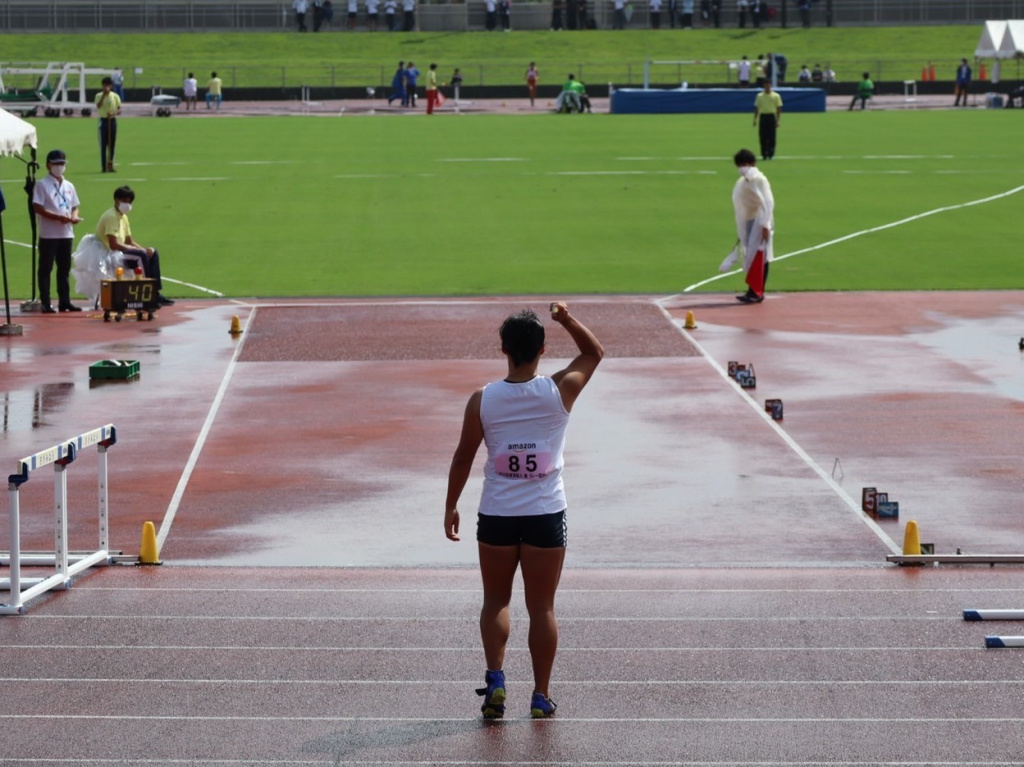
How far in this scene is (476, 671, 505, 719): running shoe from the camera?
8.03 metres

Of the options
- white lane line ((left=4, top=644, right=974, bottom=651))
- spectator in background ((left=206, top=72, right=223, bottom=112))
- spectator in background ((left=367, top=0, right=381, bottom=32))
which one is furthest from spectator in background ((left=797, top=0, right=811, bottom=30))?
white lane line ((left=4, top=644, right=974, bottom=651))

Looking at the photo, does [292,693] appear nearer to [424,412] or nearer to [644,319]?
[424,412]

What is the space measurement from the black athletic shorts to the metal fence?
87311 millimetres

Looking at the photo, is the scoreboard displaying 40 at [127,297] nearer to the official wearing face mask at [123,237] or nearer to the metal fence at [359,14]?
the official wearing face mask at [123,237]

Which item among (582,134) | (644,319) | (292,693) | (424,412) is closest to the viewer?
(292,693)

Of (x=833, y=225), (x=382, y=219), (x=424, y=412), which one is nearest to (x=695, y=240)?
(x=833, y=225)

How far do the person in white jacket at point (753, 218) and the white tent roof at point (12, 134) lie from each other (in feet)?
30.3

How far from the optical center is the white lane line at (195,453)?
1210cm

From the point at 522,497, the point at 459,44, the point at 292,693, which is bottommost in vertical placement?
the point at 292,693

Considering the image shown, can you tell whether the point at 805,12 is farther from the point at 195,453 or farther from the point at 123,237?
the point at 195,453

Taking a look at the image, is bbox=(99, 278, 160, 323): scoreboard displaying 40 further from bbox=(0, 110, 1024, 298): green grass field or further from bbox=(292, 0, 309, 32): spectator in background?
bbox=(292, 0, 309, 32): spectator in background

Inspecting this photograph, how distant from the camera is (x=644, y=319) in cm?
2208

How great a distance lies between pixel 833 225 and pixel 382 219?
8.39m

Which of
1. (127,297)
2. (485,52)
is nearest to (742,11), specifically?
(485,52)
